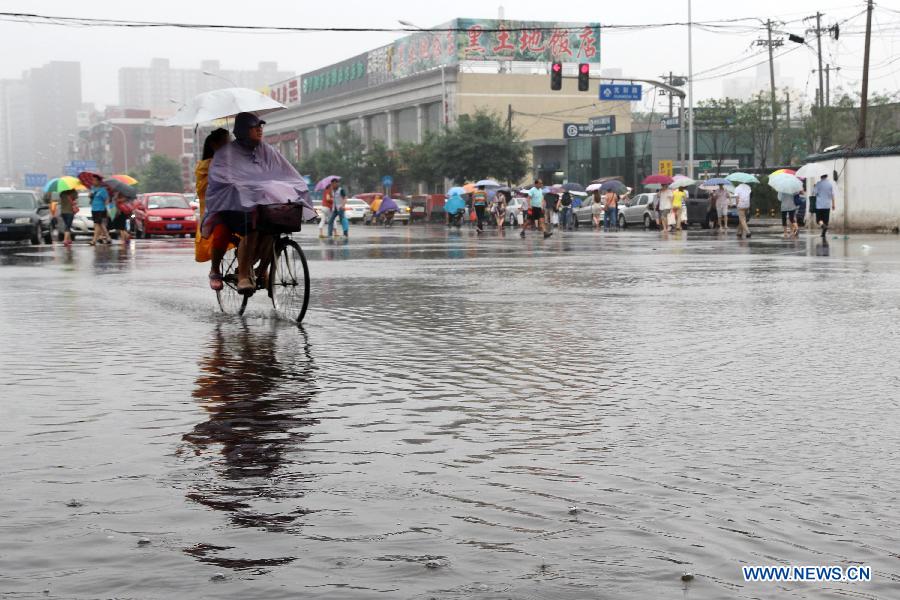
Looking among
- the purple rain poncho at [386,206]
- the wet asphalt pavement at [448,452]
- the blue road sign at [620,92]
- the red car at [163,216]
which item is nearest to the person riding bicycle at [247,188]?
the wet asphalt pavement at [448,452]

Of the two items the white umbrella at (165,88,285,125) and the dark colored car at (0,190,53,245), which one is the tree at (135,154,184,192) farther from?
the white umbrella at (165,88,285,125)

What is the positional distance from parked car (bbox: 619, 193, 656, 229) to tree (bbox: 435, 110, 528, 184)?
94.9 feet

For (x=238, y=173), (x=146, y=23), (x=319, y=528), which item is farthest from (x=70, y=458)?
(x=146, y=23)

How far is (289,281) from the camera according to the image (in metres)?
11.8

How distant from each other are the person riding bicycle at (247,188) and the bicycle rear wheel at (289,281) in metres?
0.21

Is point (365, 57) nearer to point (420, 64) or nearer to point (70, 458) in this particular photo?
point (420, 64)

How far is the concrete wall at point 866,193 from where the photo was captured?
39281 mm

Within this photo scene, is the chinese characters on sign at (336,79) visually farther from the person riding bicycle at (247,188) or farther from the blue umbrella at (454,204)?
the person riding bicycle at (247,188)

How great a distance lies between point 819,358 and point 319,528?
211 inches

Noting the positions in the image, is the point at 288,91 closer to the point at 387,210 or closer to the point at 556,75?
the point at 387,210

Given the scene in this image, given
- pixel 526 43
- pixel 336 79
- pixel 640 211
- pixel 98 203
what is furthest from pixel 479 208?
pixel 336 79

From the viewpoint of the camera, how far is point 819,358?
29.4 feet

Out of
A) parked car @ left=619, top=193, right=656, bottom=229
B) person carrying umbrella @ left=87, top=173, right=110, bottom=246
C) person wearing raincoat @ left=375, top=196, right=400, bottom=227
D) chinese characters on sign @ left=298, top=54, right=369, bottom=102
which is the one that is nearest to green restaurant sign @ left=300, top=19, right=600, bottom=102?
chinese characters on sign @ left=298, top=54, right=369, bottom=102

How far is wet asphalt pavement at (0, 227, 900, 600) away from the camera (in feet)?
13.1
